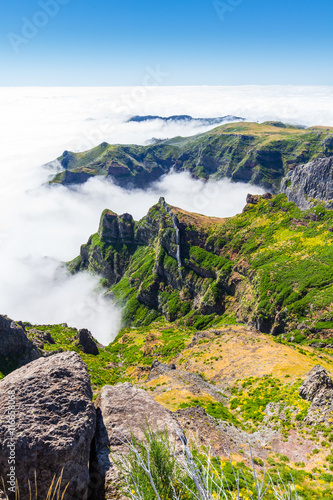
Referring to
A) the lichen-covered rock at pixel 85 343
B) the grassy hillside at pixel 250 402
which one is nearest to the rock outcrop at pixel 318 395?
the grassy hillside at pixel 250 402

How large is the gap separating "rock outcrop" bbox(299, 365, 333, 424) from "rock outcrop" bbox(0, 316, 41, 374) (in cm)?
6043

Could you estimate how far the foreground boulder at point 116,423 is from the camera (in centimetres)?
1639

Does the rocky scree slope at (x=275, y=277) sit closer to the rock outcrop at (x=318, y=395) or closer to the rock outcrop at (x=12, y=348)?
the rock outcrop at (x=318, y=395)

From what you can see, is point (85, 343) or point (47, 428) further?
point (85, 343)

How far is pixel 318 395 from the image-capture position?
1342 inches

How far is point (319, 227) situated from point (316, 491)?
15412 cm

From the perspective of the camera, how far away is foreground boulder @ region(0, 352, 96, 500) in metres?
15.0

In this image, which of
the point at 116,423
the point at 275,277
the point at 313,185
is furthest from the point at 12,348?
the point at 313,185

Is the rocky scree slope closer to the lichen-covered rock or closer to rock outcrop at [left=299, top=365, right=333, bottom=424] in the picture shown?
rock outcrop at [left=299, top=365, right=333, bottom=424]

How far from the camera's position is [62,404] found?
1773 centimetres

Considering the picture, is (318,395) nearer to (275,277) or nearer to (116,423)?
(116,423)

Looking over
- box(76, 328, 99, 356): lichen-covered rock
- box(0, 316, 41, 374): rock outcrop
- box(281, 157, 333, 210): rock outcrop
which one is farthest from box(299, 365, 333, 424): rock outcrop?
box(281, 157, 333, 210): rock outcrop

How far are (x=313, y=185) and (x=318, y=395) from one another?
17700 cm

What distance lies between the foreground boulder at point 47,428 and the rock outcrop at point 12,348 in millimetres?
51198
